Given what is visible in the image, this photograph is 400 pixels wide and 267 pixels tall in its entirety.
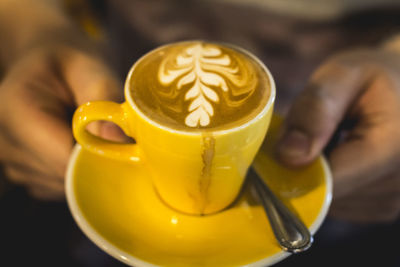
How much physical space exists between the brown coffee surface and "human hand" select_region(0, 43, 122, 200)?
0.22 m

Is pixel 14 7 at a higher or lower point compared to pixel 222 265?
higher

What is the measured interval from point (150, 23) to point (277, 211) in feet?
3.71

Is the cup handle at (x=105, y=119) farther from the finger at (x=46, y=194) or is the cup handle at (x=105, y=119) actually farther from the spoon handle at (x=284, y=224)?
the finger at (x=46, y=194)

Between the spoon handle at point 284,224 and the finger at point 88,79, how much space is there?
48 centimetres

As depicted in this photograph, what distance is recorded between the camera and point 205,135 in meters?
0.60

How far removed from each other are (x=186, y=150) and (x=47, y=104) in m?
0.56

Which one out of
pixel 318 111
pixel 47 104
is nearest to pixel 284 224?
pixel 318 111

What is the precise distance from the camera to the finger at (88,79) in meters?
0.91

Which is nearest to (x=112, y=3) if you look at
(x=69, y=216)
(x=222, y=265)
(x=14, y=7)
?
(x=14, y=7)

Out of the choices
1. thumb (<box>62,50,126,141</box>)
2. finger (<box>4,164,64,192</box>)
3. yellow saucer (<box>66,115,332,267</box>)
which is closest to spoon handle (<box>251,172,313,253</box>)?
yellow saucer (<box>66,115,332,267</box>)

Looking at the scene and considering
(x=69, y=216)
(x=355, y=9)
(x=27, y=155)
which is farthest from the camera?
(x=355, y=9)

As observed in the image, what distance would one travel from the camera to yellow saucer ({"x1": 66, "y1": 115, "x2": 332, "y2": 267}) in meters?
0.65

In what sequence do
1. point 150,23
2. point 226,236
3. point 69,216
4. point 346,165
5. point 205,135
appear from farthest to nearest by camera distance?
1. point 150,23
2. point 69,216
3. point 346,165
4. point 226,236
5. point 205,135

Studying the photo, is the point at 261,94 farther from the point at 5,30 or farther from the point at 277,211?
the point at 5,30
